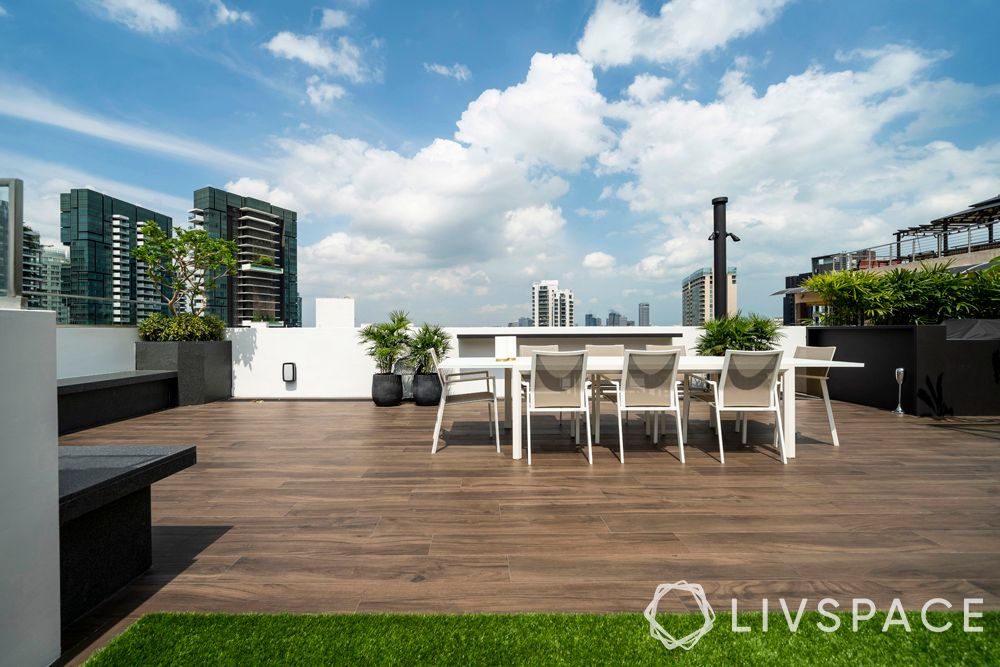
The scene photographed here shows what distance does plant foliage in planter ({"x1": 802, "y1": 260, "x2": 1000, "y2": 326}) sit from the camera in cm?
669

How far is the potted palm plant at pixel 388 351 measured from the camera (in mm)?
7289

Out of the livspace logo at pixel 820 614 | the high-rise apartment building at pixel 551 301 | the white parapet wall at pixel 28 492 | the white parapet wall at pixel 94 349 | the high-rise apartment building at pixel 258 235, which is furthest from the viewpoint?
the high-rise apartment building at pixel 258 235

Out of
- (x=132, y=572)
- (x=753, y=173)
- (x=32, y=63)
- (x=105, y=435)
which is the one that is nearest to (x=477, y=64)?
(x=753, y=173)

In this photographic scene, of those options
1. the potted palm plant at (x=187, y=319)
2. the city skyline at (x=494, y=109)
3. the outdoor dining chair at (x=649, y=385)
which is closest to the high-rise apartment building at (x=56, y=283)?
the potted palm plant at (x=187, y=319)

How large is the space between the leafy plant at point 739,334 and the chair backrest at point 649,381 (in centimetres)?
345

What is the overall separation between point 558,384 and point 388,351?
4.08 meters

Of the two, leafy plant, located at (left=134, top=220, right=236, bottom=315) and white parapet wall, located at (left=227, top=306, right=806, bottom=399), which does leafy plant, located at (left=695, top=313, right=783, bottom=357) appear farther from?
leafy plant, located at (left=134, top=220, right=236, bottom=315)

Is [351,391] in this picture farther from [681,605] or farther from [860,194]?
[860,194]

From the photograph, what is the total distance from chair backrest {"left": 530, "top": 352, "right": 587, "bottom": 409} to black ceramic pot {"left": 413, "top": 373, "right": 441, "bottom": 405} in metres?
3.47

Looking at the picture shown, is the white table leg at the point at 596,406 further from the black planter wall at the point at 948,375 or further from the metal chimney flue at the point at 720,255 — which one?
the black planter wall at the point at 948,375

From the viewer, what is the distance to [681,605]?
175cm

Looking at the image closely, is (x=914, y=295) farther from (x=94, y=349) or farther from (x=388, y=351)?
(x=94, y=349)

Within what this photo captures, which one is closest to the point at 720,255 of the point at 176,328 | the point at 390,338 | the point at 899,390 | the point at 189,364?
the point at 899,390

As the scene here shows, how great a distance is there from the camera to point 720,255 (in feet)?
27.2
